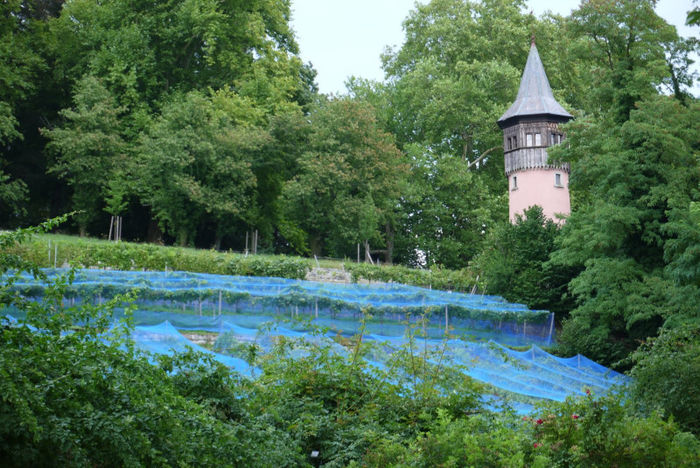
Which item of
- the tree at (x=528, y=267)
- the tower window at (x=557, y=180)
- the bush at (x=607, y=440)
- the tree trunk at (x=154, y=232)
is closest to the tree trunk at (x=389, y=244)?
the tower window at (x=557, y=180)

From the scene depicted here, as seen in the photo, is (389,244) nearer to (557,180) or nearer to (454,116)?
(454,116)

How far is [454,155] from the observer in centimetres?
4488

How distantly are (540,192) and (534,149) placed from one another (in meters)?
2.11

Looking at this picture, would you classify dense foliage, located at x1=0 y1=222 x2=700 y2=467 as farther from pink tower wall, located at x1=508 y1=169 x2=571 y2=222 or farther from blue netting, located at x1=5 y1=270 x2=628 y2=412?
pink tower wall, located at x1=508 y1=169 x2=571 y2=222

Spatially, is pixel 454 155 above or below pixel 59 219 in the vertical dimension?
above

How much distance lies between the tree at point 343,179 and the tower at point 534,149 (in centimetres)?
540

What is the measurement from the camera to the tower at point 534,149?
3762cm

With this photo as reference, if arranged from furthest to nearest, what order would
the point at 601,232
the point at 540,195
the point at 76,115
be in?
the point at 540,195 → the point at 76,115 → the point at 601,232

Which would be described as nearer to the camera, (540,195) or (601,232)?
(601,232)

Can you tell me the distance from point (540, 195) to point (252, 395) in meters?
31.5

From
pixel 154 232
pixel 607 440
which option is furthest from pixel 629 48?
pixel 154 232

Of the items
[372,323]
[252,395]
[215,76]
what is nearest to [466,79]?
[215,76]

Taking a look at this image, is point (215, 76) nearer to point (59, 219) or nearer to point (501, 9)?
point (501, 9)

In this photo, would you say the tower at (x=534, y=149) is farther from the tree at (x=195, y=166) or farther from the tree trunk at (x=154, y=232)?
the tree trunk at (x=154, y=232)
